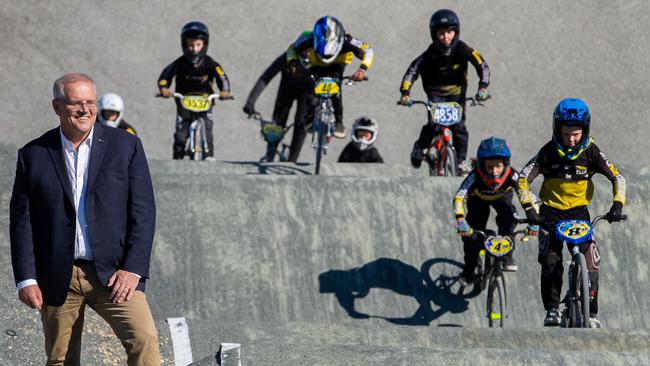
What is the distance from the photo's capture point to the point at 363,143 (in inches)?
685

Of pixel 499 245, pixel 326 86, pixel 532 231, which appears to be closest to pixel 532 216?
pixel 532 231

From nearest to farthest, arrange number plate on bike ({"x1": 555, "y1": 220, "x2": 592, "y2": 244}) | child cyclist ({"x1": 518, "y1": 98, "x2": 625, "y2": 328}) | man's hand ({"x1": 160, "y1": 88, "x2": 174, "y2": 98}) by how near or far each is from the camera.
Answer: number plate on bike ({"x1": 555, "y1": 220, "x2": 592, "y2": 244}) < child cyclist ({"x1": 518, "y1": 98, "x2": 625, "y2": 328}) < man's hand ({"x1": 160, "y1": 88, "x2": 174, "y2": 98})

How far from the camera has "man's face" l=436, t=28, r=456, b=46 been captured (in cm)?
1481

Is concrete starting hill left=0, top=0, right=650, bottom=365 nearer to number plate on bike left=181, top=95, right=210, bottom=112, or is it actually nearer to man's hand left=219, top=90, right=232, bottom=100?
number plate on bike left=181, top=95, right=210, bottom=112

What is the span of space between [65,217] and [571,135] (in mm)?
5354

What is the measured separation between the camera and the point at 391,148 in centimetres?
2467

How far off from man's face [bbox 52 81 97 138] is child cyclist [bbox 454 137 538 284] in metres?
5.55

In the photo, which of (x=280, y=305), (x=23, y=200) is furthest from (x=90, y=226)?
(x=280, y=305)

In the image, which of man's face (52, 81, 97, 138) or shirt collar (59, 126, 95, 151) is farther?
shirt collar (59, 126, 95, 151)

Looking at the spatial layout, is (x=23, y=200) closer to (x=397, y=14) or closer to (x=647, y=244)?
(x=647, y=244)

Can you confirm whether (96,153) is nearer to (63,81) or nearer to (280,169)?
(63,81)

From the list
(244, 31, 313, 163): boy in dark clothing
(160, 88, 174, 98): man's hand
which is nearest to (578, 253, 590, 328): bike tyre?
(244, 31, 313, 163): boy in dark clothing

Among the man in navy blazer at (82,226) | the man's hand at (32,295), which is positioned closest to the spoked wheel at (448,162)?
the man in navy blazer at (82,226)

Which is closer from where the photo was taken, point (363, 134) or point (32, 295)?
point (32, 295)
